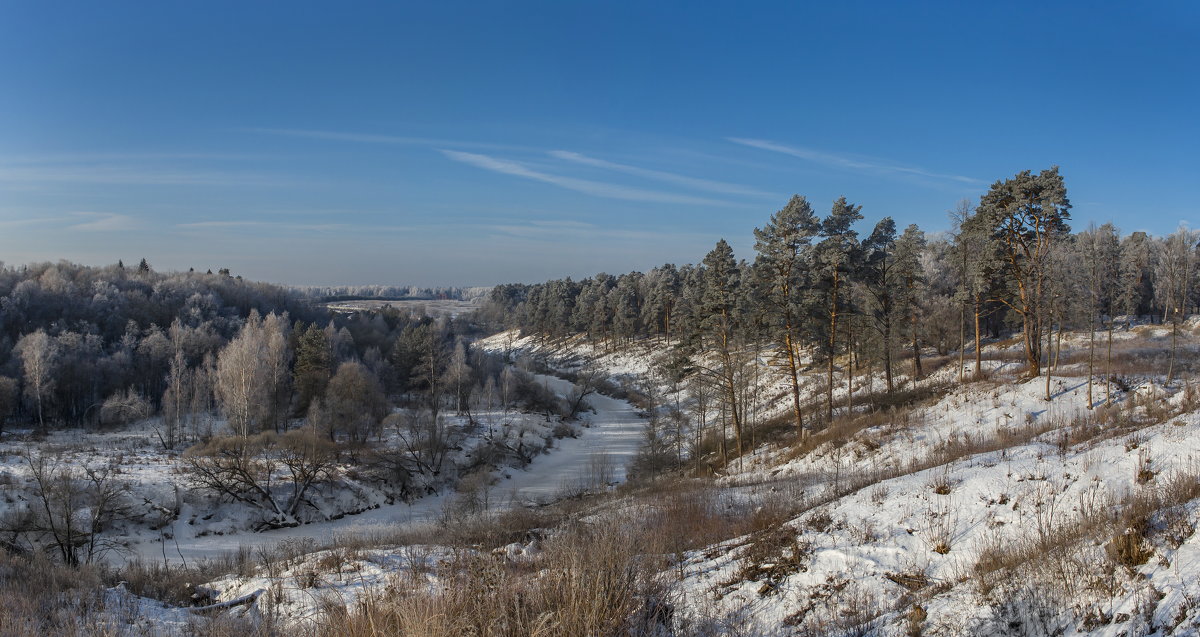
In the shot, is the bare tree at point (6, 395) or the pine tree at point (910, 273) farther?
the bare tree at point (6, 395)

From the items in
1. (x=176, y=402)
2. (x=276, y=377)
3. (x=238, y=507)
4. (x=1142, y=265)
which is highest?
(x=1142, y=265)

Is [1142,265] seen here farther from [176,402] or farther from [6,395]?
[6,395]

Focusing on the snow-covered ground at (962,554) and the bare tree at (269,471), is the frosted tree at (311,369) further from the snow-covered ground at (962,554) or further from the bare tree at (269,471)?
the snow-covered ground at (962,554)

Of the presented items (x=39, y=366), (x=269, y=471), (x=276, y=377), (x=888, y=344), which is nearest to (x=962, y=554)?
(x=888, y=344)

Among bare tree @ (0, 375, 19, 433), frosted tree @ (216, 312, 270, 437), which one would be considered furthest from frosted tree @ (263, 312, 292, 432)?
bare tree @ (0, 375, 19, 433)

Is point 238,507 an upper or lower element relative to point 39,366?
lower

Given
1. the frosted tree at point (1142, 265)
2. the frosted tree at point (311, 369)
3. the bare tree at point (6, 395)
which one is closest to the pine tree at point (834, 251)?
the frosted tree at point (311, 369)

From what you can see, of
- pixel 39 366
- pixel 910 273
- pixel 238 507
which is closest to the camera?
pixel 238 507

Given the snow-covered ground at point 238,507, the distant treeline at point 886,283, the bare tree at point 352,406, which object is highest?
the distant treeline at point 886,283

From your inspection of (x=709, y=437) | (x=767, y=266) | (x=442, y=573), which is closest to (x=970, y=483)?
(x=442, y=573)

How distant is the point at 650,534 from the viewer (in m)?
10.2

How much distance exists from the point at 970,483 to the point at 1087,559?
4.03 metres

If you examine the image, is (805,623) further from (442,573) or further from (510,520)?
(510,520)

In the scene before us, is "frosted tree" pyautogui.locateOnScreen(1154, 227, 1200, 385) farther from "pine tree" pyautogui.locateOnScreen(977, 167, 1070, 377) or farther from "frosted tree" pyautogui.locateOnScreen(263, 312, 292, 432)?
"frosted tree" pyautogui.locateOnScreen(263, 312, 292, 432)
